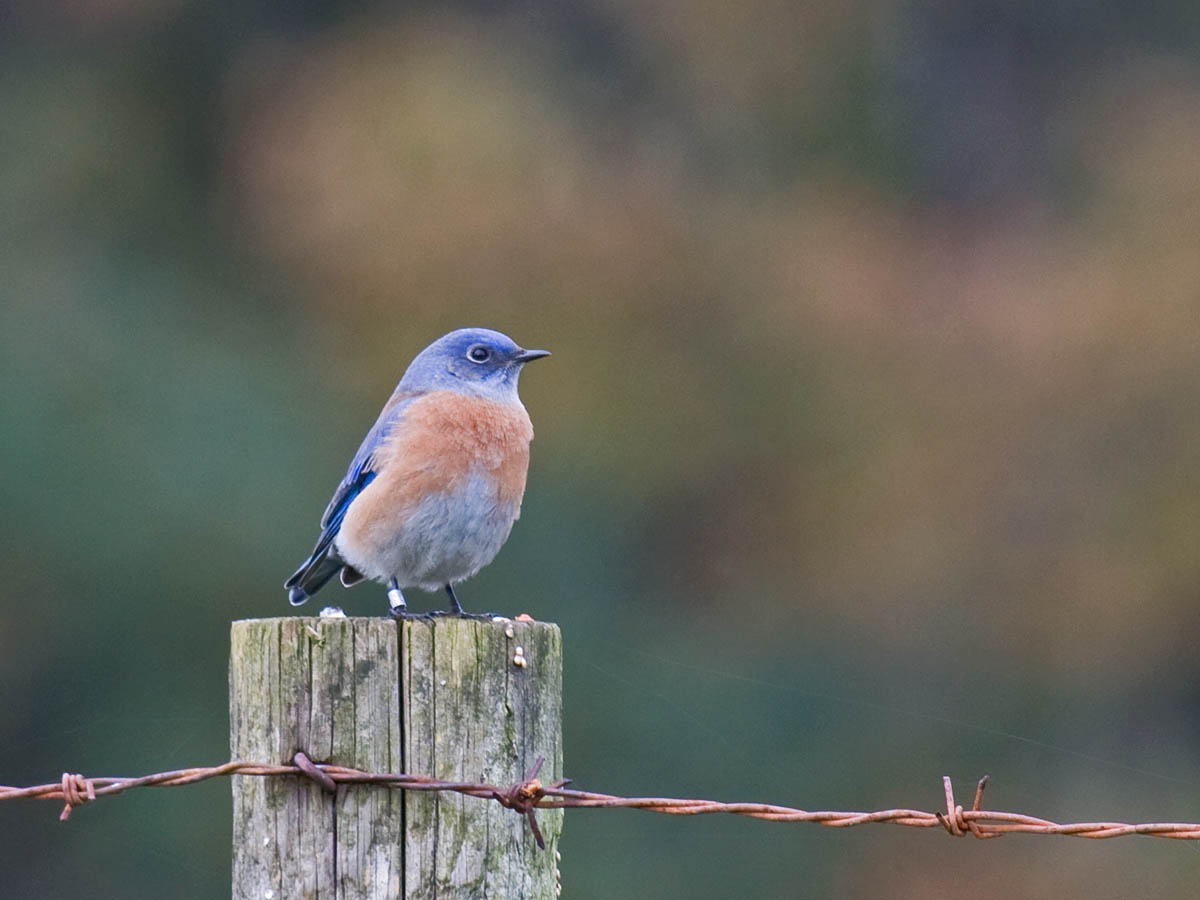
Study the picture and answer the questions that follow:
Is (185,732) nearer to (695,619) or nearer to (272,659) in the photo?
(695,619)

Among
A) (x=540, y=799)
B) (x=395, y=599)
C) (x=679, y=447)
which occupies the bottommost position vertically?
(x=540, y=799)

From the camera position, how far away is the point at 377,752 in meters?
3.42

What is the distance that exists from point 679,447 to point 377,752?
854 centimetres

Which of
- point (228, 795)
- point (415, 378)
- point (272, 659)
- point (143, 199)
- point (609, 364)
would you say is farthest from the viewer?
point (143, 199)

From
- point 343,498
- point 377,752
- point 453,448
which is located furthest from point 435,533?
point 377,752

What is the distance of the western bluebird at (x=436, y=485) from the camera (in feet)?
18.5

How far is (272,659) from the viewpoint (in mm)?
3457

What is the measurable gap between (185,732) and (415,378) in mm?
5791

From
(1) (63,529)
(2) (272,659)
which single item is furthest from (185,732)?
(2) (272,659)

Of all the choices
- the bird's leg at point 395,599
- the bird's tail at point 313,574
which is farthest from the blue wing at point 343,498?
the bird's leg at point 395,599

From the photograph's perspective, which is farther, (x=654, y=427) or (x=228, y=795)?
(x=654, y=427)

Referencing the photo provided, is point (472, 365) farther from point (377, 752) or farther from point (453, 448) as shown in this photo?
point (377, 752)

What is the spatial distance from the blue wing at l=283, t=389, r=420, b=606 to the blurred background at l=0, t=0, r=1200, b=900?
13.7 feet

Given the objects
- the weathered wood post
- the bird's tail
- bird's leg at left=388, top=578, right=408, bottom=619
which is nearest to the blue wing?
the bird's tail
